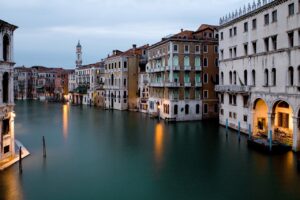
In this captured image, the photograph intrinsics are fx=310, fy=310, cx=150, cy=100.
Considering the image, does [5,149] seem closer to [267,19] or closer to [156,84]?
[267,19]

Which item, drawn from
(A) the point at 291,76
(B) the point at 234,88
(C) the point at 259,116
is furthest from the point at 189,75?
(A) the point at 291,76

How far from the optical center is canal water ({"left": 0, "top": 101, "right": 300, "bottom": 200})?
14016mm

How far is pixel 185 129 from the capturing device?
32.1 meters

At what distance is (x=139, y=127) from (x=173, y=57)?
10086 millimetres

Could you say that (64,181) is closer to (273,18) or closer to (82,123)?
(273,18)

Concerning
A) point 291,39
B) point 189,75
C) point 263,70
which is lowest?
point 263,70

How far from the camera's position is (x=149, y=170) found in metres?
17.5

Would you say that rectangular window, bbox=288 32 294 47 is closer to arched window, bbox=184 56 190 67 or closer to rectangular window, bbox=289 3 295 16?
rectangular window, bbox=289 3 295 16

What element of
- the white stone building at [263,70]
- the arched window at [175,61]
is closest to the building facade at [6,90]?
the white stone building at [263,70]

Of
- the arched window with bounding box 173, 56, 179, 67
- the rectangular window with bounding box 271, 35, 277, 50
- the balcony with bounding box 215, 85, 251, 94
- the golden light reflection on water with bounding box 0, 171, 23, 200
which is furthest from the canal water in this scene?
the arched window with bounding box 173, 56, 179, 67

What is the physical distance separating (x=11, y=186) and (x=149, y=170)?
7130mm

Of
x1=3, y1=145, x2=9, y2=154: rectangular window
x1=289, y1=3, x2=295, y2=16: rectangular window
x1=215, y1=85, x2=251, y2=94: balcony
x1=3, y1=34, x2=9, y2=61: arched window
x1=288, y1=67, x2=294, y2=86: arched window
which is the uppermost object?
x1=289, y1=3, x2=295, y2=16: rectangular window

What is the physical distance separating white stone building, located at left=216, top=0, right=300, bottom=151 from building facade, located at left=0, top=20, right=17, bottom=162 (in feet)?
54.6

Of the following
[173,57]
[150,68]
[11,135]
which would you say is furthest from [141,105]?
[11,135]
